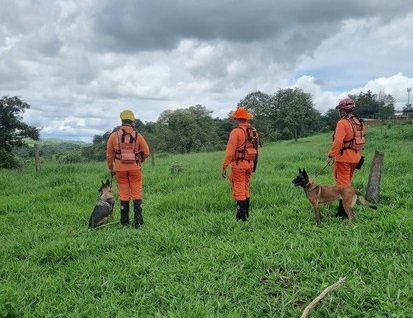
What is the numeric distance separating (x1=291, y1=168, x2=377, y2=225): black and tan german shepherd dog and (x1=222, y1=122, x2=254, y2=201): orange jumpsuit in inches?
40.4

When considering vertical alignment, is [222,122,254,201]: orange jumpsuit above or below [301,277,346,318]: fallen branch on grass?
above

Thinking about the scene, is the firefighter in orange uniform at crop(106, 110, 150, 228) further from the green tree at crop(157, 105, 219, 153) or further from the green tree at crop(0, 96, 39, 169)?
the green tree at crop(157, 105, 219, 153)

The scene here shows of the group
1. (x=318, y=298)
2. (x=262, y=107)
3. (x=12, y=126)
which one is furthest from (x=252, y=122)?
(x=318, y=298)

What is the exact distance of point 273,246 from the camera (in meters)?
5.45

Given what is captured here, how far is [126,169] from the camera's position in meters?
7.38

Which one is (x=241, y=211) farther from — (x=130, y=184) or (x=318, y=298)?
(x=318, y=298)

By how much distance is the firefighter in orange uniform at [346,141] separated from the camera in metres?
6.73

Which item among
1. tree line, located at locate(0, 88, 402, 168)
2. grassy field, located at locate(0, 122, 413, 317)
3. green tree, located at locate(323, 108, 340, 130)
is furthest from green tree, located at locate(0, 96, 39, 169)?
green tree, located at locate(323, 108, 340, 130)

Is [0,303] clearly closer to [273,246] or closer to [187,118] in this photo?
[273,246]

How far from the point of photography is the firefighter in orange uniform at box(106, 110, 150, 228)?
736 cm

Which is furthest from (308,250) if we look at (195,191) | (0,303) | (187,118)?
(187,118)

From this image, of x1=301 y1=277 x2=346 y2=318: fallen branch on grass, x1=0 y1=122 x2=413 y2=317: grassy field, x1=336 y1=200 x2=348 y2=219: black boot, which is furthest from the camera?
x1=336 y1=200 x2=348 y2=219: black boot

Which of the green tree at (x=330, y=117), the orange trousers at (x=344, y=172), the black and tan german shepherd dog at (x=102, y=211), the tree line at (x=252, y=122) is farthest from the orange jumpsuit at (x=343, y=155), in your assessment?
the green tree at (x=330, y=117)

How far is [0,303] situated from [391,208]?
6473 mm
